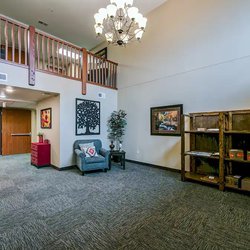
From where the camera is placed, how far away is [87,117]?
5410 mm

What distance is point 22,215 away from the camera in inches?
95.0

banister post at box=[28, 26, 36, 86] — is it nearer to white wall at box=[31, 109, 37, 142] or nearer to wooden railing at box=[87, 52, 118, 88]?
wooden railing at box=[87, 52, 118, 88]

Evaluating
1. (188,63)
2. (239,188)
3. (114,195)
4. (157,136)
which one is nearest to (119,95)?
(157,136)

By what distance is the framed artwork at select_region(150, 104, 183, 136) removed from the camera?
452 centimetres

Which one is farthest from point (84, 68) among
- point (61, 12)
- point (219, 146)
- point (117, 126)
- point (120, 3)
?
point (219, 146)

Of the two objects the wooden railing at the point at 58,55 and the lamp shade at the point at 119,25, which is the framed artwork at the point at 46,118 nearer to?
the wooden railing at the point at 58,55

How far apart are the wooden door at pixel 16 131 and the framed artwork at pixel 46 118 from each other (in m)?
2.61

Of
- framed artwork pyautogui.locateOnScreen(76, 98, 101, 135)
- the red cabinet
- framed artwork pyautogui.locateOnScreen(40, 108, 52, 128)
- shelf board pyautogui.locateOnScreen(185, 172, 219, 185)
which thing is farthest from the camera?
framed artwork pyautogui.locateOnScreen(40, 108, 52, 128)

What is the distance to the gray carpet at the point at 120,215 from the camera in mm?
1867

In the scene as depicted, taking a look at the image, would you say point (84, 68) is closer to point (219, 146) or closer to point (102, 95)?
point (102, 95)

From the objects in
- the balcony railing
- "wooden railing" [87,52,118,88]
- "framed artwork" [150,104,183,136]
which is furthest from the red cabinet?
"framed artwork" [150,104,183,136]

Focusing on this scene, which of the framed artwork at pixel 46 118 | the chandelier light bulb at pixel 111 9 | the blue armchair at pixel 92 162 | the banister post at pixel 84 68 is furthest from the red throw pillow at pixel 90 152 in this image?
the chandelier light bulb at pixel 111 9

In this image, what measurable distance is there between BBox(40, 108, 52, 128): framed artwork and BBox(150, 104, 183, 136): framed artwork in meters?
3.34

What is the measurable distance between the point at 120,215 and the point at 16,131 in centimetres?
735
